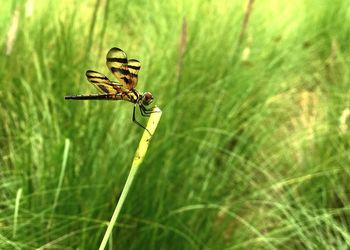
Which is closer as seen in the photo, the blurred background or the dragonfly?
the dragonfly

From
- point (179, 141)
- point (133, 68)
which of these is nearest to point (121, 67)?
point (133, 68)

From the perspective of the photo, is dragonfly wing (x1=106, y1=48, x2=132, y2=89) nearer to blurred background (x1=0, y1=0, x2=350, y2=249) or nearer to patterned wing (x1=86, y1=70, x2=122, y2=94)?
patterned wing (x1=86, y1=70, x2=122, y2=94)

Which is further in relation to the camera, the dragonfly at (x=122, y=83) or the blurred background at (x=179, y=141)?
the blurred background at (x=179, y=141)

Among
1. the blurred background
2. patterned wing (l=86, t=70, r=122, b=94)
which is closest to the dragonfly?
patterned wing (l=86, t=70, r=122, b=94)

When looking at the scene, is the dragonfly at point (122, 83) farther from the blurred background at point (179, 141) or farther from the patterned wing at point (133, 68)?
the blurred background at point (179, 141)

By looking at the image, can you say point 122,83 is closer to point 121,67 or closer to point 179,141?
point 121,67

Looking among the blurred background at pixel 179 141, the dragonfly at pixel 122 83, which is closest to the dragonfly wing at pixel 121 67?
the dragonfly at pixel 122 83
